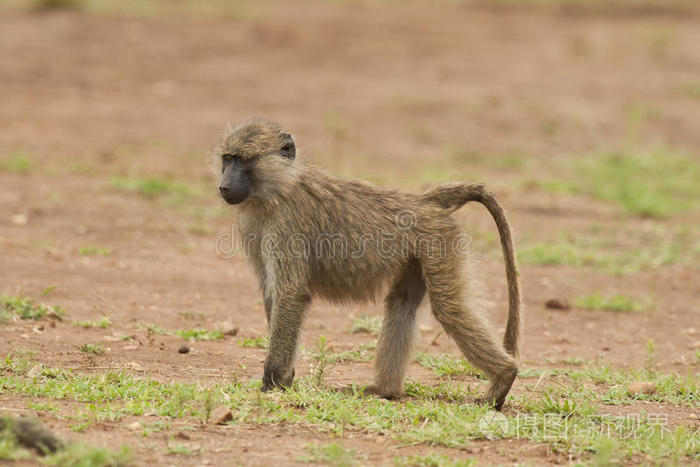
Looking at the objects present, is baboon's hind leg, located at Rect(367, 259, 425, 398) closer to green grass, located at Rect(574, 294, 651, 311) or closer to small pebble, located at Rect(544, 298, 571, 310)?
small pebble, located at Rect(544, 298, 571, 310)

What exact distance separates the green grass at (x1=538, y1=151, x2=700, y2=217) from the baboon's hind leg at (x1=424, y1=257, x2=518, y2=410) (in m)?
6.64

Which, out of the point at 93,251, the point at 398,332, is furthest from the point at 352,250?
the point at 93,251

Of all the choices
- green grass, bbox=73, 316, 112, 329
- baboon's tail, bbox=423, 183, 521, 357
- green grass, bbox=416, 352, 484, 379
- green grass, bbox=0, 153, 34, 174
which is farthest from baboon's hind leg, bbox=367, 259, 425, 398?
green grass, bbox=0, 153, 34, 174

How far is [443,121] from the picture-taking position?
611 inches

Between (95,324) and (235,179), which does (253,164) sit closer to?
(235,179)

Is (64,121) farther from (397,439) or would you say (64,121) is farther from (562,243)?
(397,439)

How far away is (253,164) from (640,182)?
8.21 m

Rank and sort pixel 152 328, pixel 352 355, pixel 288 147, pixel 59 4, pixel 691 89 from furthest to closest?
1. pixel 59 4
2. pixel 691 89
3. pixel 152 328
4. pixel 352 355
5. pixel 288 147

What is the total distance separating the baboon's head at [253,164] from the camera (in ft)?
18.5

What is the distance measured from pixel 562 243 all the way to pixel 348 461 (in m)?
6.22

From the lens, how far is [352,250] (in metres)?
5.66

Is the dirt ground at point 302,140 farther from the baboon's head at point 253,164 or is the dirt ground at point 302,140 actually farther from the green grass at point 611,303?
the baboon's head at point 253,164

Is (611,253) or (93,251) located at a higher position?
(611,253)

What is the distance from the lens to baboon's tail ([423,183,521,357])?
5551 millimetres
